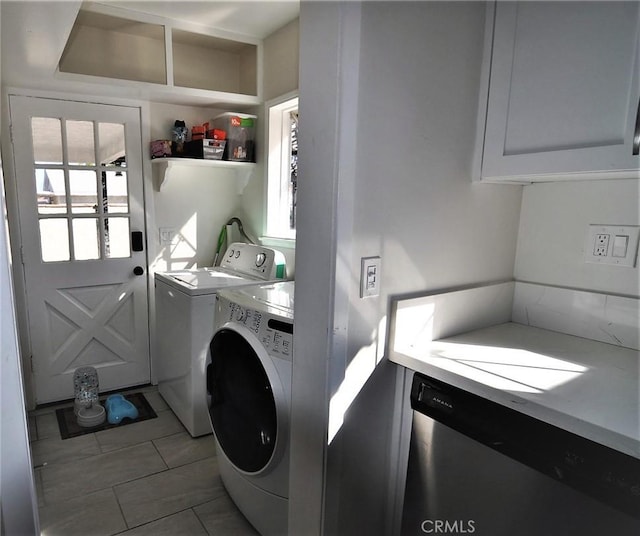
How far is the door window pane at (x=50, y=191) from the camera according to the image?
2566mm

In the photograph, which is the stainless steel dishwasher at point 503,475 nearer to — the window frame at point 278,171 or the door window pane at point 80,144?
the window frame at point 278,171

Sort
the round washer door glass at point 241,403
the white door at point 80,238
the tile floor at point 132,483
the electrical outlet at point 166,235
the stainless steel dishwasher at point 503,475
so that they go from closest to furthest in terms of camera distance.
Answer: the stainless steel dishwasher at point 503,475 → the round washer door glass at point 241,403 → the tile floor at point 132,483 → the white door at point 80,238 → the electrical outlet at point 166,235

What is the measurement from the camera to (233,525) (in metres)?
1.79

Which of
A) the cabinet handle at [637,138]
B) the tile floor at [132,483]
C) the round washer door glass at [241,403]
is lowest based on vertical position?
the tile floor at [132,483]

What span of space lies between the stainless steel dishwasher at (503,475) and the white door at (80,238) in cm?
236

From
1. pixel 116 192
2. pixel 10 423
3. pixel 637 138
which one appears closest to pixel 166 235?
pixel 116 192

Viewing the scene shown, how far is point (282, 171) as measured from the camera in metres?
2.87

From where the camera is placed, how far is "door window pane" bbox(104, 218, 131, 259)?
2.80 metres

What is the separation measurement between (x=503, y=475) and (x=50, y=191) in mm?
2818

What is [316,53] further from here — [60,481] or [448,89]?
[60,481]

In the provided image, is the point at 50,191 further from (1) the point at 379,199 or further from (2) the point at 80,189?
(1) the point at 379,199

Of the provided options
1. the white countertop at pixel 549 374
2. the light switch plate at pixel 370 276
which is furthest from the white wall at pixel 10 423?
the white countertop at pixel 549 374

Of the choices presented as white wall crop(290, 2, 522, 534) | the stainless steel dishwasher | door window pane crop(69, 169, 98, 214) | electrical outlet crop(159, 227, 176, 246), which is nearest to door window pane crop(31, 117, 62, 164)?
door window pane crop(69, 169, 98, 214)

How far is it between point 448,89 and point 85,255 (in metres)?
2.49
